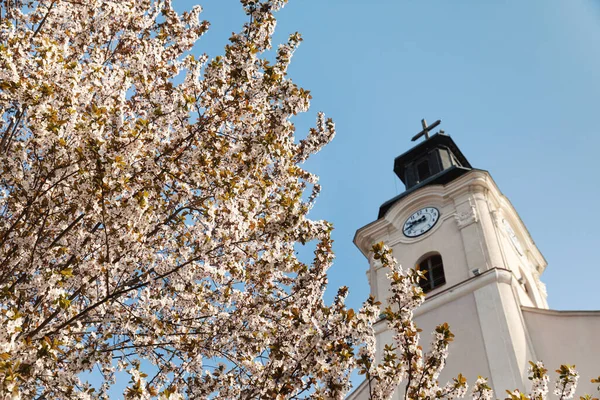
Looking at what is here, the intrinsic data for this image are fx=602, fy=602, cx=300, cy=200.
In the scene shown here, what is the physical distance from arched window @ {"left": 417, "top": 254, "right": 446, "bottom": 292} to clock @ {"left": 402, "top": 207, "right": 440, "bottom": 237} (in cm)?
99

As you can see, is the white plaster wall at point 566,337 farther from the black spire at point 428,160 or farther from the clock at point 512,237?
the black spire at point 428,160

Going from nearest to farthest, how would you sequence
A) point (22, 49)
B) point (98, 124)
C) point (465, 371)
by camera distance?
point (98, 124)
point (22, 49)
point (465, 371)

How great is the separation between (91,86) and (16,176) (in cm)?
134

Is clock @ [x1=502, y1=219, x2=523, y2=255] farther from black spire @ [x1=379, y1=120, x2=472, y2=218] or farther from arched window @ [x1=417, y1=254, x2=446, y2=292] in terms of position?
black spire @ [x1=379, y1=120, x2=472, y2=218]

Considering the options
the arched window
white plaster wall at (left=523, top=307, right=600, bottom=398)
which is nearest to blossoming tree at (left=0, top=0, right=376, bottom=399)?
white plaster wall at (left=523, top=307, right=600, bottom=398)

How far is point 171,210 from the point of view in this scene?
6.45m

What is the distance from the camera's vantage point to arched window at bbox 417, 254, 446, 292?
1606 cm

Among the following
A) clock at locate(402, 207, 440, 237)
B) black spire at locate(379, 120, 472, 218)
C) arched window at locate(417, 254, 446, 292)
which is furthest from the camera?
black spire at locate(379, 120, 472, 218)

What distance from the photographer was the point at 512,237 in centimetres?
1847

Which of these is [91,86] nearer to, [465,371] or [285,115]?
[285,115]

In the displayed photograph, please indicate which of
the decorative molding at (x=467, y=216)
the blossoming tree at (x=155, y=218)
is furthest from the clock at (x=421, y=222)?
the blossoming tree at (x=155, y=218)

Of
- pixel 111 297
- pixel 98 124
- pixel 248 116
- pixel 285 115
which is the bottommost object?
pixel 111 297

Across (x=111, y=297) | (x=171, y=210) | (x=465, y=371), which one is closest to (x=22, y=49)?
(x=171, y=210)

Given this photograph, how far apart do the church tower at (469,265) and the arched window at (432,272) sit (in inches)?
1.1
